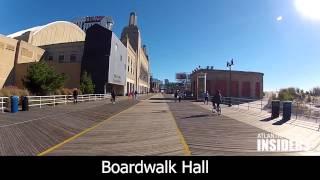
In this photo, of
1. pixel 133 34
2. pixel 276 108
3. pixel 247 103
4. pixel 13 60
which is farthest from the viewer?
pixel 133 34

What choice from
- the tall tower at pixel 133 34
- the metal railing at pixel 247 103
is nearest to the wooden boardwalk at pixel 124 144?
the metal railing at pixel 247 103

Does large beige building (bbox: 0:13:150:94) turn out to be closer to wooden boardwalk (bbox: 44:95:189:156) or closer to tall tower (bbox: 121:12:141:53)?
tall tower (bbox: 121:12:141:53)

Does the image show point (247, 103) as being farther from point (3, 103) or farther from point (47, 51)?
point (47, 51)

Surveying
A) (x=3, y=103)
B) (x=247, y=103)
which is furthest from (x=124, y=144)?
(x=247, y=103)

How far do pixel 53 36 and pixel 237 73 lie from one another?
58344 mm

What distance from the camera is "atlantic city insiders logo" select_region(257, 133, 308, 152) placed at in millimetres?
8453

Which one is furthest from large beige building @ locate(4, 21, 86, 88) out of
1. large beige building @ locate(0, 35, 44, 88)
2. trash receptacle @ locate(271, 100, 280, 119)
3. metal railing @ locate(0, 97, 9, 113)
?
trash receptacle @ locate(271, 100, 280, 119)

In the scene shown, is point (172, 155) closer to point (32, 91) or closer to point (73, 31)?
point (32, 91)

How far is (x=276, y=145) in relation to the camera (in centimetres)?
912

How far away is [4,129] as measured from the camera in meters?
11.8

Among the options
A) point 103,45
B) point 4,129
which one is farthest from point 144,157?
point 103,45

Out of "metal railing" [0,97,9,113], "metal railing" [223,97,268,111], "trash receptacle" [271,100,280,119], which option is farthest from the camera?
"metal railing" [223,97,268,111]

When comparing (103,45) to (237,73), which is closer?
(103,45)

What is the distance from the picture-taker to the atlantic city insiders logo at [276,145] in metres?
8.45
